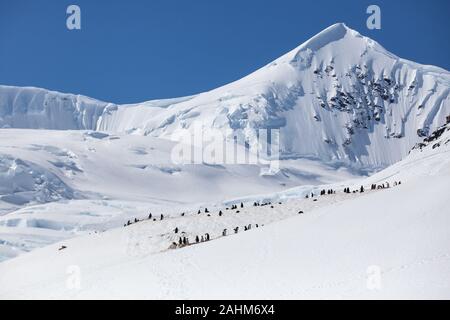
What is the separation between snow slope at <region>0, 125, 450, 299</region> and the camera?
1891 cm

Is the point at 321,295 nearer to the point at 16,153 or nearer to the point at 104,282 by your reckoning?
the point at 104,282

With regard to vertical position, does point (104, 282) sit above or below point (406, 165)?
below

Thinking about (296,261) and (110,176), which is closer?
(296,261)

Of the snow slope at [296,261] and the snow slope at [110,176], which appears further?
the snow slope at [110,176]

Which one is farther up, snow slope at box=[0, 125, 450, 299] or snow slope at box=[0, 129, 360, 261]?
snow slope at box=[0, 129, 360, 261]

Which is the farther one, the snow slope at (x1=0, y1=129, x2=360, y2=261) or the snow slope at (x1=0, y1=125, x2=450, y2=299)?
the snow slope at (x1=0, y1=129, x2=360, y2=261)

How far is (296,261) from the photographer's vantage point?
22391mm

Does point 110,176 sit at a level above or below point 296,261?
above

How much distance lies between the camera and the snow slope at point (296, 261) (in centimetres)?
1891

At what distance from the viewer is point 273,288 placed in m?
19.5

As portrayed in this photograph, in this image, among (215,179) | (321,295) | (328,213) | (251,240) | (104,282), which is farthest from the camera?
(215,179)

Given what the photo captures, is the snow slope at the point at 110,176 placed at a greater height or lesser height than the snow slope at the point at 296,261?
greater

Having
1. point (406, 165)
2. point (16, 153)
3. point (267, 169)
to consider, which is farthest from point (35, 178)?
point (406, 165)
